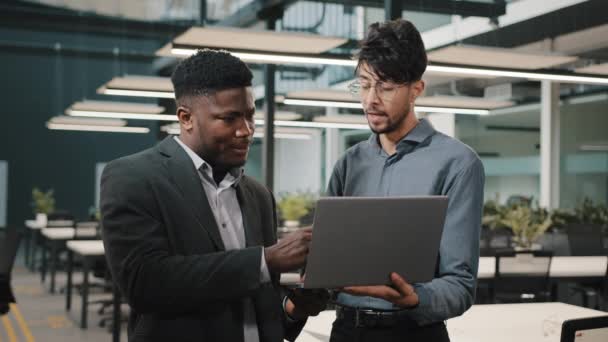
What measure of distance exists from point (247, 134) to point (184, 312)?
0.39m

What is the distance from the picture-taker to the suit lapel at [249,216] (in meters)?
1.65

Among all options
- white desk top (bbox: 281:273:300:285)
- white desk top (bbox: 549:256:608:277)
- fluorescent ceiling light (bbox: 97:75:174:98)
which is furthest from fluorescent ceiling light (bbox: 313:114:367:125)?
white desk top (bbox: 281:273:300:285)

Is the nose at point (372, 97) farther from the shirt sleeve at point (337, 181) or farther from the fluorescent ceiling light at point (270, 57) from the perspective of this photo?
the fluorescent ceiling light at point (270, 57)

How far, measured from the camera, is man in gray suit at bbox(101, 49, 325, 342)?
1.48 meters

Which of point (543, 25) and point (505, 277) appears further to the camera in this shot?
point (543, 25)

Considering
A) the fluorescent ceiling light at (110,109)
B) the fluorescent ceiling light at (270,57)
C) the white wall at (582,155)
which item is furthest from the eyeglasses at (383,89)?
the white wall at (582,155)

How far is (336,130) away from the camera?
17.2m

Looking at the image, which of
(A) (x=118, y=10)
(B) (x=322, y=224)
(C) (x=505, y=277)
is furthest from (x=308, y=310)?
(A) (x=118, y=10)

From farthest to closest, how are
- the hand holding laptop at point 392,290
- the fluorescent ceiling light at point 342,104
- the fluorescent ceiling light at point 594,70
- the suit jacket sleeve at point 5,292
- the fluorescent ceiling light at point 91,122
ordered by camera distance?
the fluorescent ceiling light at point 91,122, the fluorescent ceiling light at point 342,104, the fluorescent ceiling light at point 594,70, the suit jacket sleeve at point 5,292, the hand holding laptop at point 392,290

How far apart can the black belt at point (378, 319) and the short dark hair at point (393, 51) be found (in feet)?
1.95

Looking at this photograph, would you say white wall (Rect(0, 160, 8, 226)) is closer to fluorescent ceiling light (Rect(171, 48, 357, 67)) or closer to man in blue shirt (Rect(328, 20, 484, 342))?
fluorescent ceiling light (Rect(171, 48, 357, 67))

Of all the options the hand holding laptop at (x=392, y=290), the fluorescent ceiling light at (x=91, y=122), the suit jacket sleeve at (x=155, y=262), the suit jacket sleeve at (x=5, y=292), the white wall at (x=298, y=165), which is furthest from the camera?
the white wall at (x=298, y=165)

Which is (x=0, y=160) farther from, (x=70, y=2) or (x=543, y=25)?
(x=543, y=25)

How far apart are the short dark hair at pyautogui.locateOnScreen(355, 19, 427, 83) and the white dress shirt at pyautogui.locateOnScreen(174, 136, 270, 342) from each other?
499 mm
